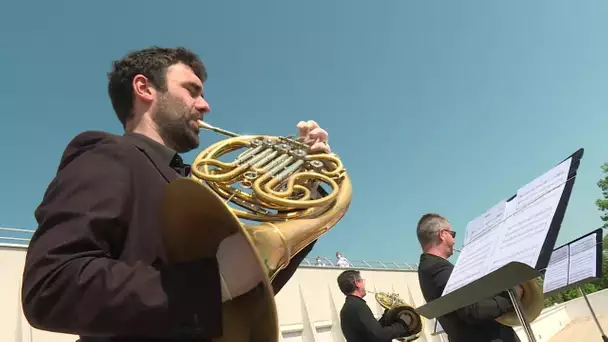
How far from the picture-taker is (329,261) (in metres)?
23.3

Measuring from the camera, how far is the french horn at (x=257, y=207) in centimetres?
121

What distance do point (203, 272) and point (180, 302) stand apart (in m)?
0.09

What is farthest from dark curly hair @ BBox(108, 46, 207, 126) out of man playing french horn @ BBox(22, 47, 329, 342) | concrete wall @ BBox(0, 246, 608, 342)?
concrete wall @ BBox(0, 246, 608, 342)

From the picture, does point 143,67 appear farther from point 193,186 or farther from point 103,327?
point 103,327

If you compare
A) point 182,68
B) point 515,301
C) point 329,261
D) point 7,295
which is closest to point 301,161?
point 182,68

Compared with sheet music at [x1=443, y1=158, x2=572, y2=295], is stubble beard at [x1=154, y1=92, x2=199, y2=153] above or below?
above

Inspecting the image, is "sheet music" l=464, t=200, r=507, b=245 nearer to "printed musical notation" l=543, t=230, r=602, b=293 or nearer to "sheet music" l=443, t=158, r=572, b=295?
"sheet music" l=443, t=158, r=572, b=295

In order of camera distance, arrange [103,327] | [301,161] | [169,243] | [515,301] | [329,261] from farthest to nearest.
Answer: [329,261], [515,301], [301,161], [169,243], [103,327]

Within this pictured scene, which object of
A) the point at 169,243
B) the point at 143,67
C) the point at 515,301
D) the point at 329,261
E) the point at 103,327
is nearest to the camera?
the point at 103,327

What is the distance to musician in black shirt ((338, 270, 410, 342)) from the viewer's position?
5121 mm

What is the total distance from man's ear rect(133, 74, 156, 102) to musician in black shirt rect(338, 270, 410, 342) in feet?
13.2

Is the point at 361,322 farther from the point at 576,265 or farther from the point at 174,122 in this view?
the point at 174,122

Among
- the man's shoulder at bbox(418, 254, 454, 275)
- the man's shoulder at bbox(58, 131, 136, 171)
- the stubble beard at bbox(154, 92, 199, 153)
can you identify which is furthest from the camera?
the man's shoulder at bbox(418, 254, 454, 275)

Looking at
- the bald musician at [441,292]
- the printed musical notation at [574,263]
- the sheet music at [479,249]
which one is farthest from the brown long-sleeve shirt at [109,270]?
the printed musical notation at [574,263]
